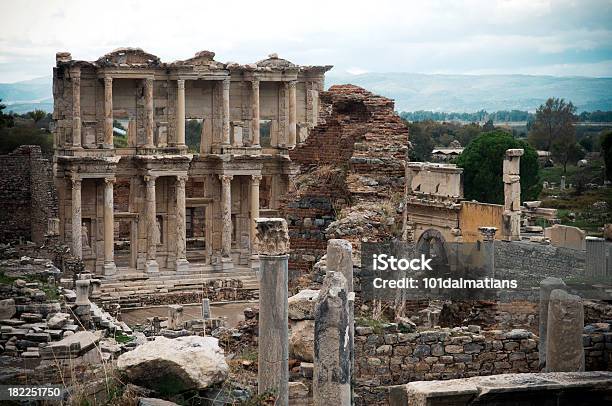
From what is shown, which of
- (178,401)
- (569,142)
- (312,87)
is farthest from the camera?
(569,142)

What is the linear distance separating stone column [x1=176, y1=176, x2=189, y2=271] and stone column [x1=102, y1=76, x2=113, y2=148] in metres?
2.98

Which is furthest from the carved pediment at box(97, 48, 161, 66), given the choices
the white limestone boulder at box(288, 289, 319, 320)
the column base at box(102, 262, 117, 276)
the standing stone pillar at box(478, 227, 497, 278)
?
the white limestone boulder at box(288, 289, 319, 320)

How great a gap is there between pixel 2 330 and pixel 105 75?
2471 centimetres

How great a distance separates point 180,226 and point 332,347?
3550 centimetres

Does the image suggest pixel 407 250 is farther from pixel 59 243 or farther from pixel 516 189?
pixel 59 243

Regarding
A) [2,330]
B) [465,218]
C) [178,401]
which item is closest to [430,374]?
[178,401]

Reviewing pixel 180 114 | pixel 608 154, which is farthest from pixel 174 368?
pixel 608 154

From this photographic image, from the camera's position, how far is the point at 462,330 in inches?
621

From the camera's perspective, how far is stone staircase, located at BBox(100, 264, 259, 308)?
42.3 meters

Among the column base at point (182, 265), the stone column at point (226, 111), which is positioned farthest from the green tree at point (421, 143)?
the column base at point (182, 265)

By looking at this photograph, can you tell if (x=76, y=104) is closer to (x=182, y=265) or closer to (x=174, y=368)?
(x=182, y=265)

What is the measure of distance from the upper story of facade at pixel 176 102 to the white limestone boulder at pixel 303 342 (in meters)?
32.2

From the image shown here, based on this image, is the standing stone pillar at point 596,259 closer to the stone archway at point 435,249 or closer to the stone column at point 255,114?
the stone archway at point 435,249

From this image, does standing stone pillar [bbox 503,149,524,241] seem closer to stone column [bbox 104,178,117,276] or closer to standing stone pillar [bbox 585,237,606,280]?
standing stone pillar [bbox 585,237,606,280]
